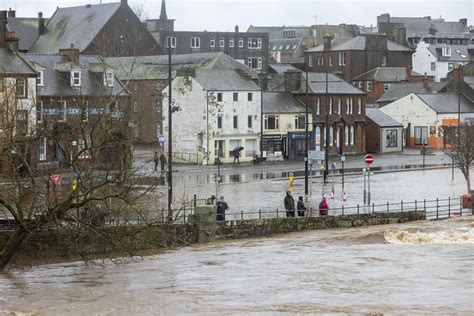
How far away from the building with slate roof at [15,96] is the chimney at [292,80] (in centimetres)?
2688

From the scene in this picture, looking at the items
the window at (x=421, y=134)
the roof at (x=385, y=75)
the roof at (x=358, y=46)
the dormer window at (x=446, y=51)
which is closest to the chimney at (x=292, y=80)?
the window at (x=421, y=134)

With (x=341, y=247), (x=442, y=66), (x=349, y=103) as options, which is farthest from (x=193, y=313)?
(x=442, y=66)

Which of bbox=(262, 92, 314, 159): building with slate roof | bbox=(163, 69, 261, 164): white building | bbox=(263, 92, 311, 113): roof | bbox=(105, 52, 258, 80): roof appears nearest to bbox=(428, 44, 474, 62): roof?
bbox=(105, 52, 258, 80): roof

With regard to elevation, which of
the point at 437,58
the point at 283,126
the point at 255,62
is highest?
the point at 437,58

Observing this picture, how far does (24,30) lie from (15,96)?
7336 centimetres

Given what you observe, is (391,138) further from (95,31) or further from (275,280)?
(275,280)

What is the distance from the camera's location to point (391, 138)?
100812 millimetres

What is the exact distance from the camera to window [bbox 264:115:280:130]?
3447 inches

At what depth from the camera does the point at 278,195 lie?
6144 centimetres

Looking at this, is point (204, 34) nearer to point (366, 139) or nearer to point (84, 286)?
point (366, 139)

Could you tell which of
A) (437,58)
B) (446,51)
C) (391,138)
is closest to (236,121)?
(391,138)

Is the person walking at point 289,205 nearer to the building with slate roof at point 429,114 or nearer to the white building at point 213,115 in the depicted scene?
the white building at point 213,115

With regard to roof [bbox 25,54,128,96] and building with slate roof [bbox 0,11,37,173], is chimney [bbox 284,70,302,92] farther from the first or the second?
building with slate roof [bbox 0,11,37,173]

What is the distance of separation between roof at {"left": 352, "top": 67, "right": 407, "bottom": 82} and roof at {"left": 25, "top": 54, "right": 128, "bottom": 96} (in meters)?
55.6
